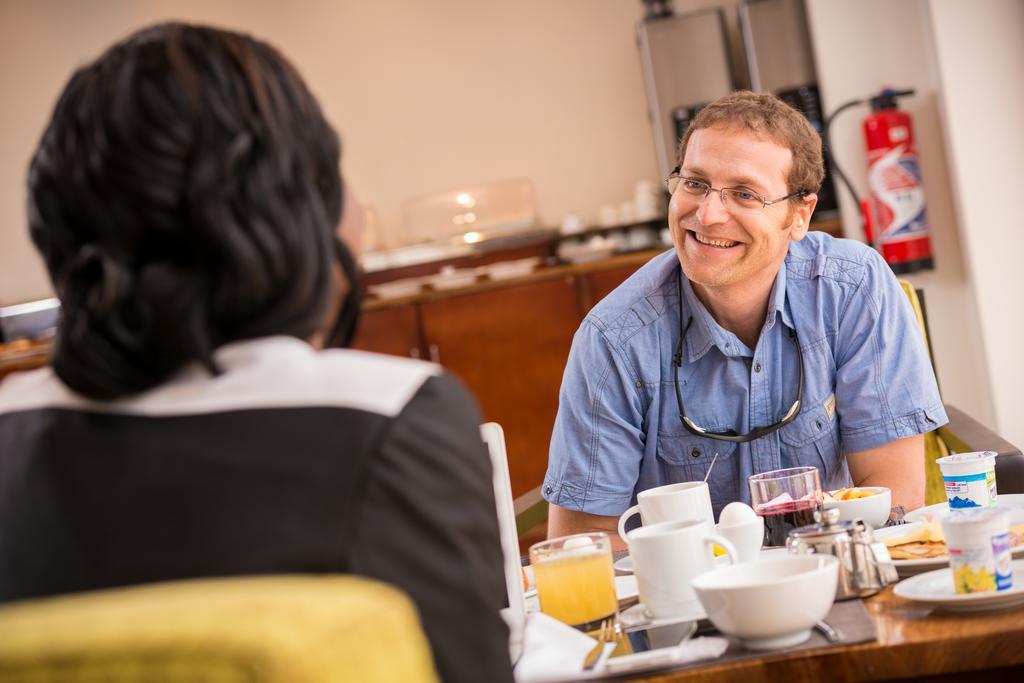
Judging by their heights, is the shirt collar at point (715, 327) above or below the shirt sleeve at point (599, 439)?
above

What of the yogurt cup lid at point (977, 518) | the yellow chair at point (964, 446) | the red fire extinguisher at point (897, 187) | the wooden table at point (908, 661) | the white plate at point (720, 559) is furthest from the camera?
the red fire extinguisher at point (897, 187)

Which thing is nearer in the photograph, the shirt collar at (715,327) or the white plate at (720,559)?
the white plate at (720,559)

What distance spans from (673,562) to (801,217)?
3.81ft

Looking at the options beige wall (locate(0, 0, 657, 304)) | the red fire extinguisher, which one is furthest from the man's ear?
beige wall (locate(0, 0, 657, 304))

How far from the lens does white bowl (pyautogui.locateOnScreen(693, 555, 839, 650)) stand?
1.05m

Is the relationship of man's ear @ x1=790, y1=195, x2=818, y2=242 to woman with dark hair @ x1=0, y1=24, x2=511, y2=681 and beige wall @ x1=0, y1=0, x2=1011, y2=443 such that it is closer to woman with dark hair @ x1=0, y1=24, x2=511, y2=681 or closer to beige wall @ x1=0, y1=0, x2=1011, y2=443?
woman with dark hair @ x1=0, y1=24, x2=511, y2=681

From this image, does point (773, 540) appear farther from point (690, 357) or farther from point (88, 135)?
point (88, 135)

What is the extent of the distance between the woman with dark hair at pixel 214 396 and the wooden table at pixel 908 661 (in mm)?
321

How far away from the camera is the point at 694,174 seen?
2.17 metres

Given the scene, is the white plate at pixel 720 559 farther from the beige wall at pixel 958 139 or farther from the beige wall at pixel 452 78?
the beige wall at pixel 452 78

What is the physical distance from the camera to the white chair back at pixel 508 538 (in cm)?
129

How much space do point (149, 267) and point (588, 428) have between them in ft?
4.47

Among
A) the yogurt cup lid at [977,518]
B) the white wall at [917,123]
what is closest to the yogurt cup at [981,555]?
the yogurt cup lid at [977,518]

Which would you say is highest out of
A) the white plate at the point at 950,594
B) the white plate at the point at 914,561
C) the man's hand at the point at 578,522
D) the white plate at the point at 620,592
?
the white plate at the point at 950,594
